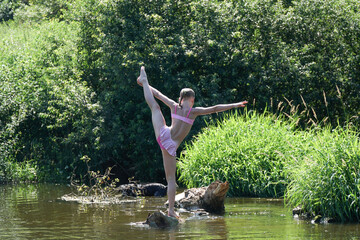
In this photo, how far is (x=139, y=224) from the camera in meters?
9.25

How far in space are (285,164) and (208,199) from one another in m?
1.99

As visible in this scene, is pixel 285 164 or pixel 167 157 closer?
pixel 167 157

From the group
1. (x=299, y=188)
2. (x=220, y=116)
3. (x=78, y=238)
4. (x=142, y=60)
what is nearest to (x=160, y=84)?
(x=142, y=60)

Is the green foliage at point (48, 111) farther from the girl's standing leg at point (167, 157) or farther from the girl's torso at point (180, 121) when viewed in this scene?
the girl's torso at point (180, 121)

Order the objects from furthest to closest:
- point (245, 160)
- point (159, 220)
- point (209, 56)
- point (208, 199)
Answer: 1. point (209, 56)
2. point (245, 160)
3. point (208, 199)
4. point (159, 220)

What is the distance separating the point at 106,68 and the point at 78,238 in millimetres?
10410

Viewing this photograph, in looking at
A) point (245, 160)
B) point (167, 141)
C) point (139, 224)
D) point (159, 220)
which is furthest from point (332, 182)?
point (245, 160)

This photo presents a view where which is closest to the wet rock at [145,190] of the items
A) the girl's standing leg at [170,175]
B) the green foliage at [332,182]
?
the girl's standing leg at [170,175]

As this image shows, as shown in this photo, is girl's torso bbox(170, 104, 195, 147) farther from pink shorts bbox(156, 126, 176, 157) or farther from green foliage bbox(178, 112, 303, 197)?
green foliage bbox(178, 112, 303, 197)

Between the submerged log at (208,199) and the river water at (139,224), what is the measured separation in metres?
0.29

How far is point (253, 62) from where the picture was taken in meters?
18.3

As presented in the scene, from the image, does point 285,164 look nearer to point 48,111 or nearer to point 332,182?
point 332,182

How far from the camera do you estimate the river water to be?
828 cm

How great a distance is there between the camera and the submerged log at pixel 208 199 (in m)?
10.6
